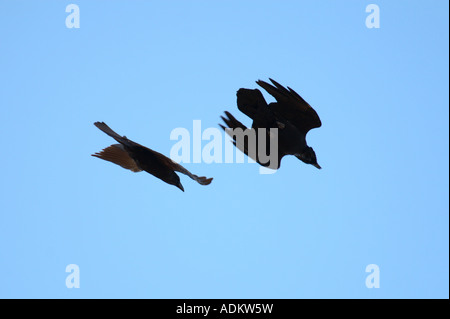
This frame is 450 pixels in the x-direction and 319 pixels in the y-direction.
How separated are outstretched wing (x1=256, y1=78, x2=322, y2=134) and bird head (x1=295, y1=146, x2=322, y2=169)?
297 mm

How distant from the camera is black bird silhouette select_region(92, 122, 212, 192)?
32.8ft

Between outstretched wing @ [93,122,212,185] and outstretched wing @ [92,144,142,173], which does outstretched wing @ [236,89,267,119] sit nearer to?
outstretched wing @ [93,122,212,185]

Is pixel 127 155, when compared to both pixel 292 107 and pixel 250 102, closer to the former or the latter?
pixel 250 102

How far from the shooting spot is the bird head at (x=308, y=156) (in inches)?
440

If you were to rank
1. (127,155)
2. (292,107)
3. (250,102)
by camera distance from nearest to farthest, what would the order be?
(250,102) → (292,107) → (127,155)

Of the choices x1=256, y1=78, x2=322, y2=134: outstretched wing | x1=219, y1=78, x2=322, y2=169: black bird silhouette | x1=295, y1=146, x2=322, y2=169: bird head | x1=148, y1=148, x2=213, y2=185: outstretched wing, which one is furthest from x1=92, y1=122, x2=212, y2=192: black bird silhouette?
x1=295, y1=146, x2=322, y2=169: bird head

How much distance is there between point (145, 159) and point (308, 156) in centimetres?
250

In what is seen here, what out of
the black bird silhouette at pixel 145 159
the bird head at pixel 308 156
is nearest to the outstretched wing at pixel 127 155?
Result: the black bird silhouette at pixel 145 159

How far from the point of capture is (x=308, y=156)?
11.2 m

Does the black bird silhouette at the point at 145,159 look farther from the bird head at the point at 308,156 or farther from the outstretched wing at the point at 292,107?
the bird head at the point at 308,156

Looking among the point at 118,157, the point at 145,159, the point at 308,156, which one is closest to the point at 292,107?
the point at 308,156
